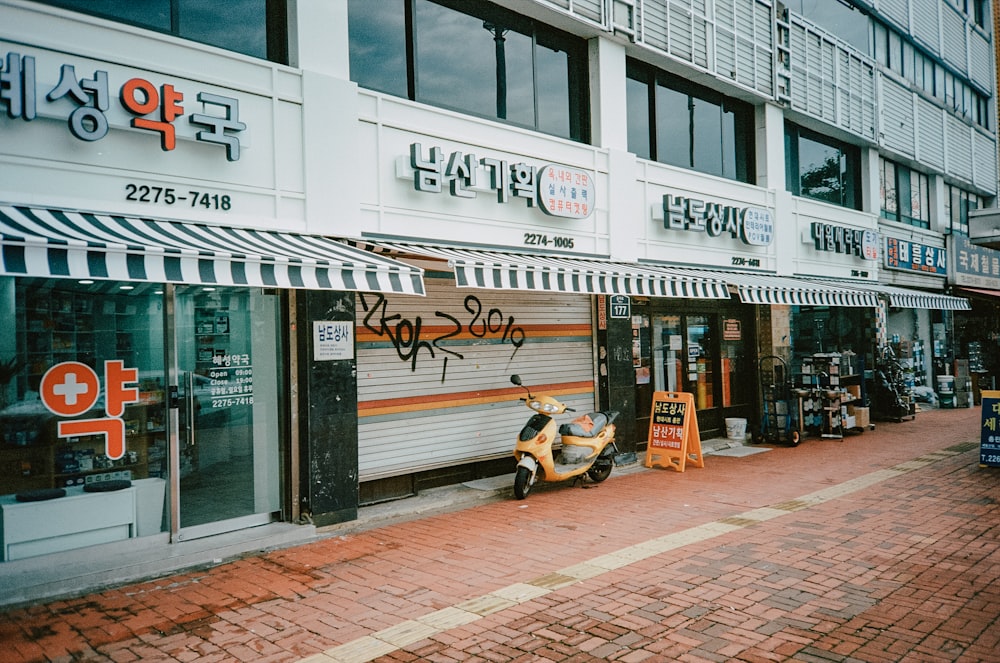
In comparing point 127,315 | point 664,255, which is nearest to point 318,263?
point 127,315

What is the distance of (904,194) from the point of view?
20094 millimetres

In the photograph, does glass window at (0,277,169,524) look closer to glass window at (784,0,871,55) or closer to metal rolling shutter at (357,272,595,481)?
metal rolling shutter at (357,272,595,481)

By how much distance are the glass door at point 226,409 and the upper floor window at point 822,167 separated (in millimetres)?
12866

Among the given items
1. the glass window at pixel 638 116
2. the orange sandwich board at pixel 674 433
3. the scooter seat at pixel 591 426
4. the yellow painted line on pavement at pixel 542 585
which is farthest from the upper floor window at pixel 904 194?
the scooter seat at pixel 591 426

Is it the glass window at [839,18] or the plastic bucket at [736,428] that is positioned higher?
the glass window at [839,18]

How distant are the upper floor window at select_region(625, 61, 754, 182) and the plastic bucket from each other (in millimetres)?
4963

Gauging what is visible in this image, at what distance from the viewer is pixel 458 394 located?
9.50 metres

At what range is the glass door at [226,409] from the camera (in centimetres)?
690

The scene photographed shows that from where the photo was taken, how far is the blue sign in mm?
10094

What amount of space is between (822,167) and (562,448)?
1190 cm

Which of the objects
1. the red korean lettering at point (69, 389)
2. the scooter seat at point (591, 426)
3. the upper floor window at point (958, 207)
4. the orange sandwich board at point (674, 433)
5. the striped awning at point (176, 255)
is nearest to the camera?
the striped awning at point (176, 255)

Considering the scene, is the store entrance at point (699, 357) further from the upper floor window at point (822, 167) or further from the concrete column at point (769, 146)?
the upper floor window at point (822, 167)

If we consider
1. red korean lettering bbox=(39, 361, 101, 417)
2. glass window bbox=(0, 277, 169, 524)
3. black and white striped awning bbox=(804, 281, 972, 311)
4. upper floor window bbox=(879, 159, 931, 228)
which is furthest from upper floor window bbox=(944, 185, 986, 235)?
red korean lettering bbox=(39, 361, 101, 417)

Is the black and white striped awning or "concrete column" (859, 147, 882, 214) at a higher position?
"concrete column" (859, 147, 882, 214)
